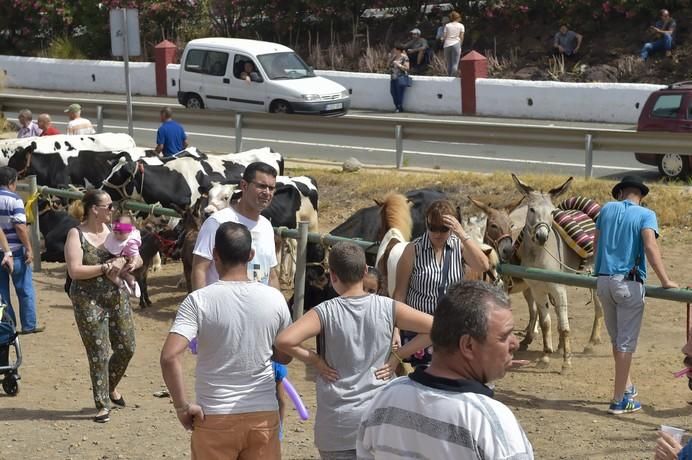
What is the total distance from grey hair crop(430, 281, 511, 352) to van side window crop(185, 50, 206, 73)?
26.2 m

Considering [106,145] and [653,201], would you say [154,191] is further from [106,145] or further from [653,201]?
[653,201]

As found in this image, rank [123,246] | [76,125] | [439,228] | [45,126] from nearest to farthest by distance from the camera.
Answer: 1. [439,228]
2. [123,246]
3. [45,126]
4. [76,125]

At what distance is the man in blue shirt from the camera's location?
1959 cm

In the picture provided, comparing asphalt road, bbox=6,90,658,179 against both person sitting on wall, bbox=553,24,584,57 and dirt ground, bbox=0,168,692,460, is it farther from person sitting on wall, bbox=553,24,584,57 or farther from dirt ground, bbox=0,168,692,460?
dirt ground, bbox=0,168,692,460

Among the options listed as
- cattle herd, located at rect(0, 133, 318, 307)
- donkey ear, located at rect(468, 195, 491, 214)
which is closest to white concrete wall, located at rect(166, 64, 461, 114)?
cattle herd, located at rect(0, 133, 318, 307)

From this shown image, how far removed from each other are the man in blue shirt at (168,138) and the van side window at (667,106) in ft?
26.4

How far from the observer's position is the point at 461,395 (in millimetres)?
4059

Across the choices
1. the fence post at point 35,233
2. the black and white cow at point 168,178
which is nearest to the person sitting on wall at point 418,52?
the black and white cow at point 168,178

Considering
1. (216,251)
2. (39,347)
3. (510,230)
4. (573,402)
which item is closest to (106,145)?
(39,347)

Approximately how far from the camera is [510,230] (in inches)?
452

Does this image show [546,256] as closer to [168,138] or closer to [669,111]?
[168,138]

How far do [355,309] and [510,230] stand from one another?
216 inches

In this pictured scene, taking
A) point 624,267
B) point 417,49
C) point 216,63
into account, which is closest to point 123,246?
point 624,267

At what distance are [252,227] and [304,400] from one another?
2.85m
